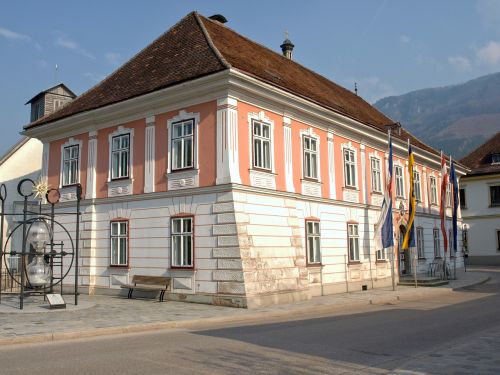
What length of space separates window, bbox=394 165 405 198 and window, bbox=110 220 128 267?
15.1 m

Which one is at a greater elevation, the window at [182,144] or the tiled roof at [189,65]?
the tiled roof at [189,65]

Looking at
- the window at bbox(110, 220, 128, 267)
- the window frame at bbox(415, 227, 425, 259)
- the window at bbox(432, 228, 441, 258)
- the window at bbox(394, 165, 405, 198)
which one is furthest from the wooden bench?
the window at bbox(432, 228, 441, 258)

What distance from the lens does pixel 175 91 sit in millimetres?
17484

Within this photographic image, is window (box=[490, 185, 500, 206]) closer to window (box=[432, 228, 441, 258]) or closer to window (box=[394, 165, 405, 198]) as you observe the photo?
window (box=[432, 228, 441, 258])

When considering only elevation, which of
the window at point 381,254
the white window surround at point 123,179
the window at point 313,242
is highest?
the white window surround at point 123,179

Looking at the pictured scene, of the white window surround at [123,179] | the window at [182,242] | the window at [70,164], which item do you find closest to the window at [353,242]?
the window at [182,242]

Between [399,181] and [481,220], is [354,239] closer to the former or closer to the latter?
[399,181]

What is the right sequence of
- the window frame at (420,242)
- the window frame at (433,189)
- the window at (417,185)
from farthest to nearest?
the window frame at (433,189)
the window at (417,185)
the window frame at (420,242)

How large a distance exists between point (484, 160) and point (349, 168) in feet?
97.2

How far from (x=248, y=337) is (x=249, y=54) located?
45.7 feet

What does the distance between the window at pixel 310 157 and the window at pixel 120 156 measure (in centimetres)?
701

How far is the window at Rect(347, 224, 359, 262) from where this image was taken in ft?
71.9

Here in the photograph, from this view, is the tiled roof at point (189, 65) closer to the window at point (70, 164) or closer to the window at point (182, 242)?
the window at point (70, 164)

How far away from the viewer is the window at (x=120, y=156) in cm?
1973
